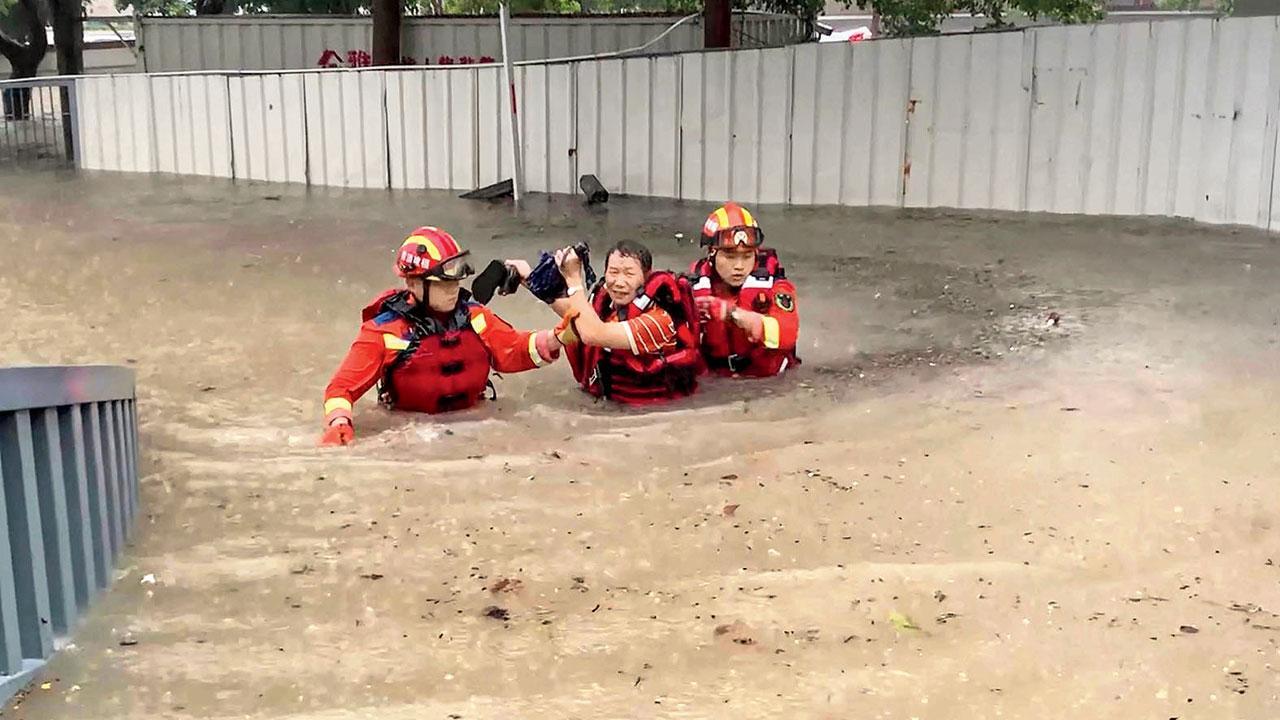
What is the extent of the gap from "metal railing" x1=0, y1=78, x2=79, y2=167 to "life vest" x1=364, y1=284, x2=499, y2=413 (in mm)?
13893

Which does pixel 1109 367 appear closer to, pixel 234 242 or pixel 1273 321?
pixel 1273 321

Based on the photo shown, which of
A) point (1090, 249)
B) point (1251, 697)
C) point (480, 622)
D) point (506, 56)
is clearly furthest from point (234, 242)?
point (1251, 697)

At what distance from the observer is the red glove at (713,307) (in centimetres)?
673

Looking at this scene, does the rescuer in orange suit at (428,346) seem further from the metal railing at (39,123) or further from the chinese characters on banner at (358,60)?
the chinese characters on banner at (358,60)

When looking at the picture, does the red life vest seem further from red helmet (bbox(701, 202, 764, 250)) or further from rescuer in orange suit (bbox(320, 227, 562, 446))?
red helmet (bbox(701, 202, 764, 250))

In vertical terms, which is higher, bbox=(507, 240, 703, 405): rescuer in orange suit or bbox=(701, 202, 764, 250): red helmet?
bbox=(701, 202, 764, 250): red helmet

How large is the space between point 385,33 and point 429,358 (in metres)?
12.9

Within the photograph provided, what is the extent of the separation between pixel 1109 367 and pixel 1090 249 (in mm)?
4001

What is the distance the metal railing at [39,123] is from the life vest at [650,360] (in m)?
14.0

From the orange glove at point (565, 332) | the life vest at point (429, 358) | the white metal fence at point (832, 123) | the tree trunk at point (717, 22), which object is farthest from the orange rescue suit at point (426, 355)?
the tree trunk at point (717, 22)

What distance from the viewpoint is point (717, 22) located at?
52.9 ft

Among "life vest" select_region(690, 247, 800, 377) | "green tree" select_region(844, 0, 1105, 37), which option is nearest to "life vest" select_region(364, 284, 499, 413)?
"life vest" select_region(690, 247, 800, 377)

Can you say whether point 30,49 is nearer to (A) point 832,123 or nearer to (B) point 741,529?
(A) point 832,123

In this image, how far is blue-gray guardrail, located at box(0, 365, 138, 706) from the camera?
134 inches
